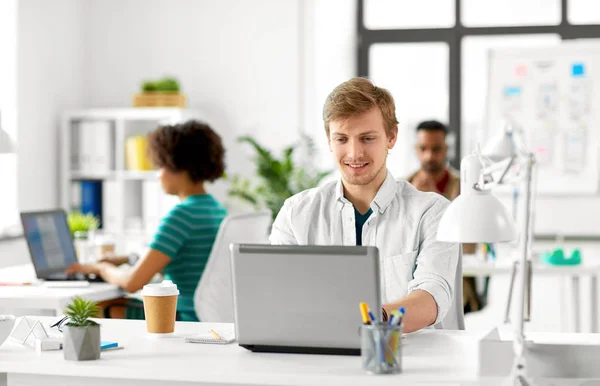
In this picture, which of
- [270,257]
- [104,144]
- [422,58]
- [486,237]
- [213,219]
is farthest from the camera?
[422,58]

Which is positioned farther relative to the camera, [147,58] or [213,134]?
[147,58]

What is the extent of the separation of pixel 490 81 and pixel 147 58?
2237 mm

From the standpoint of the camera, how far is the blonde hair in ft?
8.03

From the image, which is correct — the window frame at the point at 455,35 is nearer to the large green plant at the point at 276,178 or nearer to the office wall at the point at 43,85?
the large green plant at the point at 276,178

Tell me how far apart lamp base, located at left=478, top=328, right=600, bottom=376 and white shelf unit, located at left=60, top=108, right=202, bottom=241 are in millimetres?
3982

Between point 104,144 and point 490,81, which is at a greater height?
point 490,81

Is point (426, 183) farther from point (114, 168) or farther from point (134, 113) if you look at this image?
point (114, 168)

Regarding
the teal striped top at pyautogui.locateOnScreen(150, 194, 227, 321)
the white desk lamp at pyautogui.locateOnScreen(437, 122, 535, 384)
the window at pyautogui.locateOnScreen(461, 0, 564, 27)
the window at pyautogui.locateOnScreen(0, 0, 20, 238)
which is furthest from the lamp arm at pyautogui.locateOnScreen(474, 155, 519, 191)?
the window at pyautogui.locateOnScreen(461, 0, 564, 27)

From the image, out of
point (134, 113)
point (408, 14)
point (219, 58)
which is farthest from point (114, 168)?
point (408, 14)

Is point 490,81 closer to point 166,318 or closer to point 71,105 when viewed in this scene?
point 71,105

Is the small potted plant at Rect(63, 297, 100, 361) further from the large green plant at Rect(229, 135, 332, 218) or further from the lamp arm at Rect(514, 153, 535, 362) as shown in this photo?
the large green plant at Rect(229, 135, 332, 218)

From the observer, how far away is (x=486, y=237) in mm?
1753

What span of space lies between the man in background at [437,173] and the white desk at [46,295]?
1977 mm

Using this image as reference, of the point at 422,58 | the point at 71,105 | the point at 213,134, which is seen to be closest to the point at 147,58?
the point at 71,105
